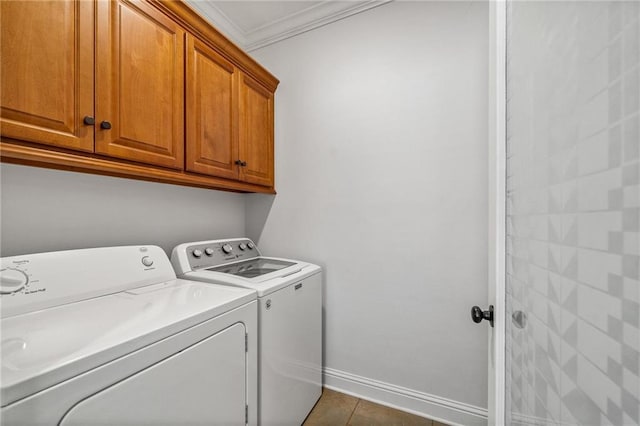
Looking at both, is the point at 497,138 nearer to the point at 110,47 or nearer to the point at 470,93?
the point at 470,93

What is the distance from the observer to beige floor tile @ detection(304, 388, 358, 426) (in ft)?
5.24

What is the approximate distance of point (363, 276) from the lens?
1.83m

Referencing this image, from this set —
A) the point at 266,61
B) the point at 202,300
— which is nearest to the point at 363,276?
the point at 202,300

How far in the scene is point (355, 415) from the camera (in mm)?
1648

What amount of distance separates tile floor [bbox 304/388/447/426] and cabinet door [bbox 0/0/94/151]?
1.98 meters

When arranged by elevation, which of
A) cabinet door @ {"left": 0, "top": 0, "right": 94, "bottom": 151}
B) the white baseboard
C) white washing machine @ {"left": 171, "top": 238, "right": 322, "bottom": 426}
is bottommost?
the white baseboard

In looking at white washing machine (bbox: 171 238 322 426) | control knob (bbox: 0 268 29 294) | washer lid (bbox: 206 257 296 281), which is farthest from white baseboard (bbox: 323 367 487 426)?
control knob (bbox: 0 268 29 294)

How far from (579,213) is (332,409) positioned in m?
1.93

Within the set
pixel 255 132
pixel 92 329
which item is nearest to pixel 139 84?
pixel 255 132

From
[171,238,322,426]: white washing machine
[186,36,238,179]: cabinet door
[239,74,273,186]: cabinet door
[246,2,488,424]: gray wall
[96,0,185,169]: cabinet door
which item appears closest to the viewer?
[96,0,185,169]: cabinet door

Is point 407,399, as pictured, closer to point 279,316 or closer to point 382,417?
point 382,417

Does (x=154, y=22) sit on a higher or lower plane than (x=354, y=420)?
higher

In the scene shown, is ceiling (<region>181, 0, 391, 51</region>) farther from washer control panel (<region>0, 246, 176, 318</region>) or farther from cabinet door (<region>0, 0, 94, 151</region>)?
washer control panel (<region>0, 246, 176, 318</region>)

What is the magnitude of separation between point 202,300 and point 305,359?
0.91 meters
